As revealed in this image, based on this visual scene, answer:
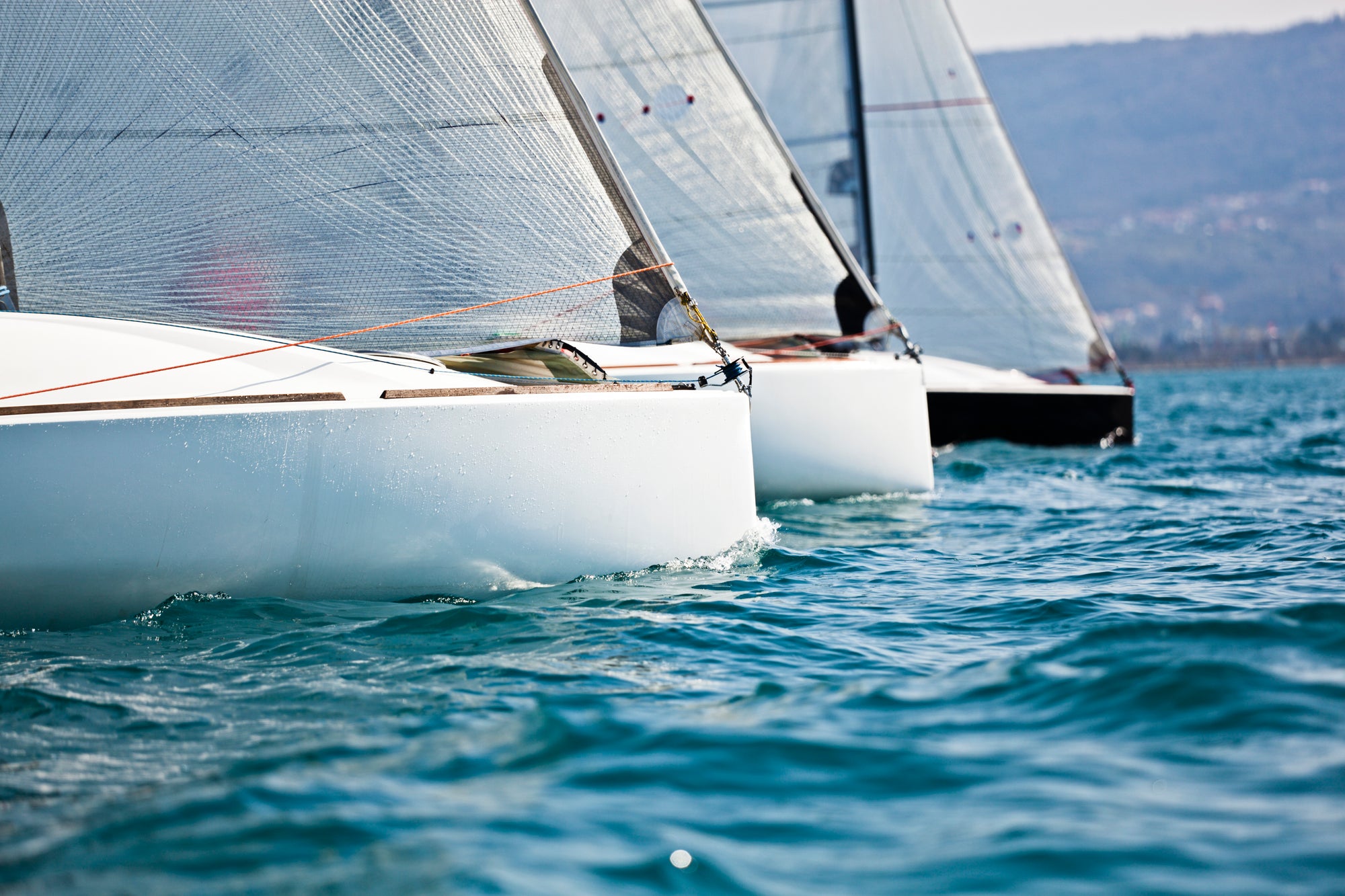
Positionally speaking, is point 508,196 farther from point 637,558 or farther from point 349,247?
point 637,558

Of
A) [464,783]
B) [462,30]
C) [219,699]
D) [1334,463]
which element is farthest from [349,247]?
[1334,463]

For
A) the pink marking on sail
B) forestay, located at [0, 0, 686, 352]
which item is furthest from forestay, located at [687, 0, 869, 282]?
forestay, located at [0, 0, 686, 352]

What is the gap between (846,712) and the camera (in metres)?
2.86

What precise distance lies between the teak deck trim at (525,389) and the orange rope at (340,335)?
61cm

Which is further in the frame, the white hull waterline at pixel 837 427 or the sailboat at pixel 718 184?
the sailboat at pixel 718 184

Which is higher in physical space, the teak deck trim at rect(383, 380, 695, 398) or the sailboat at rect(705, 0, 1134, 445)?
the sailboat at rect(705, 0, 1134, 445)

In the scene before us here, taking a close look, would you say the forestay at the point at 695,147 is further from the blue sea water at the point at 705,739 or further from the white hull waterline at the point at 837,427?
the blue sea water at the point at 705,739

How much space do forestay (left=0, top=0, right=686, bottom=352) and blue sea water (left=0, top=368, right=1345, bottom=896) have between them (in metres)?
1.35

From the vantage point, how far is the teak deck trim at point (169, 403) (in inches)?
138

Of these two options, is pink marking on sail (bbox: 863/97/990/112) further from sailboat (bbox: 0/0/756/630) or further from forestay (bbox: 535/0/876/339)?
sailboat (bbox: 0/0/756/630)

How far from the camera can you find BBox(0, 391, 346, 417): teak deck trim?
351 cm

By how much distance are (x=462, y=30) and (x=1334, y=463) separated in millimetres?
7446

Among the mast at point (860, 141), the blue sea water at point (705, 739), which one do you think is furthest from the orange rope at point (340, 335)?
the mast at point (860, 141)

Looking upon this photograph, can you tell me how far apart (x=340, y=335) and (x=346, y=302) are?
186mm
